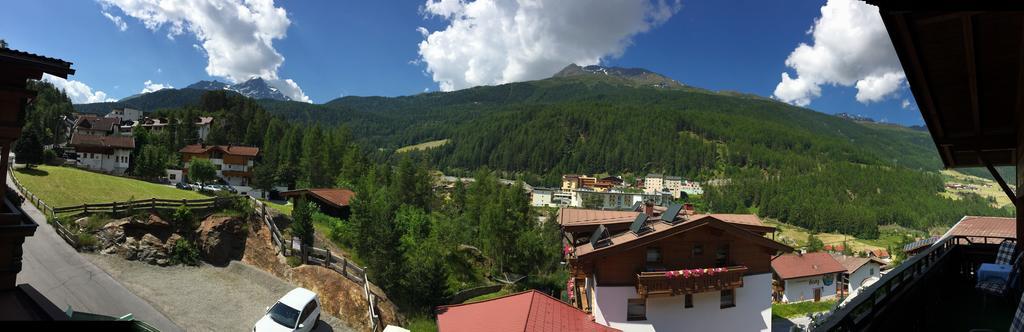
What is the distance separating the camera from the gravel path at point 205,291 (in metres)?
17.6

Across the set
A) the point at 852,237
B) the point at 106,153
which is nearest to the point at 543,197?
the point at 852,237

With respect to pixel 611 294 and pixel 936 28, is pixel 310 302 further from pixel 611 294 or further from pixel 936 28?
pixel 936 28

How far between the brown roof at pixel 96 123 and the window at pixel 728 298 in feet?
290

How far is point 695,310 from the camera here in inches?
827

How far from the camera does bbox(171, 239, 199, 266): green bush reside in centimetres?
2214

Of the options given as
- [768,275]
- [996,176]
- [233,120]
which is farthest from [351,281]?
[233,120]

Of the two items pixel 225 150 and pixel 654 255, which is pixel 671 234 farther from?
pixel 225 150

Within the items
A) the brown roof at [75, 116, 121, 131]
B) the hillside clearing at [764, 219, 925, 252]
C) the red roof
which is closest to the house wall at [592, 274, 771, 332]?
the red roof

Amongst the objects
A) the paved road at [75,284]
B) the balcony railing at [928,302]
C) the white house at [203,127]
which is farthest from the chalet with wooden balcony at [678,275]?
the white house at [203,127]

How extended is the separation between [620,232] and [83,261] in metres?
24.0

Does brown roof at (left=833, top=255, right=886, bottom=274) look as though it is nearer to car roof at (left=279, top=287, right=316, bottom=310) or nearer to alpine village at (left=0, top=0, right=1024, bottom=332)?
alpine village at (left=0, top=0, right=1024, bottom=332)

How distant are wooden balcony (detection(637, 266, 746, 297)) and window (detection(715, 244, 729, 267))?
22.5 inches

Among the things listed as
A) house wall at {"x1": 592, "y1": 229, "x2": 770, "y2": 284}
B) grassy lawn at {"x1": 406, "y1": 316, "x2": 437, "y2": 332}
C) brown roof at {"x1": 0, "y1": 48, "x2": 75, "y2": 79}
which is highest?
brown roof at {"x1": 0, "y1": 48, "x2": 75, "y2": 79}

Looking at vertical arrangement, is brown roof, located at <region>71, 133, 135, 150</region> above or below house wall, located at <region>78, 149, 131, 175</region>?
above
